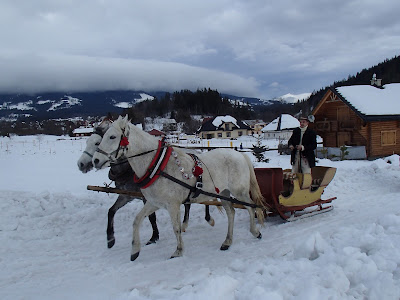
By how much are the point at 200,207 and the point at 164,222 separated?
116 centimetres

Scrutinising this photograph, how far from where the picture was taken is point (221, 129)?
58.9 m

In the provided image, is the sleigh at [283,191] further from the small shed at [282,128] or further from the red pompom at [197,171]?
the small shed at [282,128]

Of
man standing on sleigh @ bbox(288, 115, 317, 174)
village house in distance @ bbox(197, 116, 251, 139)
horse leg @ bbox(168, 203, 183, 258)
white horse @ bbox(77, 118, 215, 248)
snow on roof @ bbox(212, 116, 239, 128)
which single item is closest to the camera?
horse leg @ bbox(168, 203, 183, 258)

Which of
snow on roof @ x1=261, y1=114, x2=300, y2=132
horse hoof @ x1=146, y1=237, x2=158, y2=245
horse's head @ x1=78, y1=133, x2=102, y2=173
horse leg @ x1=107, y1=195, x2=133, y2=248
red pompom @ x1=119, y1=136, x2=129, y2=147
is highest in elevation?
snow on roof @ x1=261, y1=114, x2=300, y2=132

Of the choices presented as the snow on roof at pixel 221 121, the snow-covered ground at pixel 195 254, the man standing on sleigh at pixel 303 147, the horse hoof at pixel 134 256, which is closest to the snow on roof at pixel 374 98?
the snow-covered ground at pixel 195 254

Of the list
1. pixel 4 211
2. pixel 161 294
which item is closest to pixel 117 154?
pixel 161 294

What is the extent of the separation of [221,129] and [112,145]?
55230mm

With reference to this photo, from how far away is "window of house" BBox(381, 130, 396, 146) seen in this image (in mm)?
20583

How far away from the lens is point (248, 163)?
5418 mm

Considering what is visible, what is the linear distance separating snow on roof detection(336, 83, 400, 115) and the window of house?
154 cm

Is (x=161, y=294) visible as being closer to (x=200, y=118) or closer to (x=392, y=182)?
(x=392, y=182)

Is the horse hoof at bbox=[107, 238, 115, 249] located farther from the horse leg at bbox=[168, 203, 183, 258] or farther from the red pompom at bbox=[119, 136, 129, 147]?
the red pompom at bbox=[119, 136, 129, 147]

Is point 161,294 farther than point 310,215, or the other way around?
point 310,215

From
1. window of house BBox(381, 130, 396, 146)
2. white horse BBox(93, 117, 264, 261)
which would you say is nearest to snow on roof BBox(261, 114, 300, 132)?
window of house BBox(381, 130, 396, 146)
